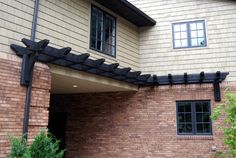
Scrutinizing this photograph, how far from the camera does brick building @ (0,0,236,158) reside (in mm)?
8583

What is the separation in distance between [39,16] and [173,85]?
5662 mm

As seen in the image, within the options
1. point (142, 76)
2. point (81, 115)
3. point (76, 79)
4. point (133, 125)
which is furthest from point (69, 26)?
point (133, 125)

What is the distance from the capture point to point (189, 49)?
1075 centimetres

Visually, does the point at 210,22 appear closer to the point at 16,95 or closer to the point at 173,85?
the point at 173,85

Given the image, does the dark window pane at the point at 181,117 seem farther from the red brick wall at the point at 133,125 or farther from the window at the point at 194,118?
the red brick wall at the point at 133,125

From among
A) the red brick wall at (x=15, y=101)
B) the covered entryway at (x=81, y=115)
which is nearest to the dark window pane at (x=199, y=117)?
the covered entryway at (x=81, y=115)

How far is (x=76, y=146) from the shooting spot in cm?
1125

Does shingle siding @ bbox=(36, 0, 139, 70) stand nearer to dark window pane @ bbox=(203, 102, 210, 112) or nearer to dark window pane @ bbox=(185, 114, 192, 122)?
dark window pane @ bbox=(185, 114, 192, 122)

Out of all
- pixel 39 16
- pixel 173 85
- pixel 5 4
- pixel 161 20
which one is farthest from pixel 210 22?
pixel 5 4

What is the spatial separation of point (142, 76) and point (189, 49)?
2146mm

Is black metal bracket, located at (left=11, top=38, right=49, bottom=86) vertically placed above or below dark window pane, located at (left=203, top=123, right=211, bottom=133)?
above

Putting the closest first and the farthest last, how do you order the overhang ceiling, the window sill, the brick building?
the overhang ceiling, the brick building, the window sill

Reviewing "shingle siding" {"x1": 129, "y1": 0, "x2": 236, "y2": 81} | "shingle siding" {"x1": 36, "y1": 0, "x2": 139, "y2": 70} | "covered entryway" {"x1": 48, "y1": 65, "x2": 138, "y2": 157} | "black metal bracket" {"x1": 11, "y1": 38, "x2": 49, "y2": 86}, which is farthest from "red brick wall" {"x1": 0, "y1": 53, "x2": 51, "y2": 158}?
"shingle siding" {"x1": 129, "y1": 0, "x2": 236, "y2": 81}

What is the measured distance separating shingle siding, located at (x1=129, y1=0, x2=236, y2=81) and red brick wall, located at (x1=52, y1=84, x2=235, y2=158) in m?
0.89
